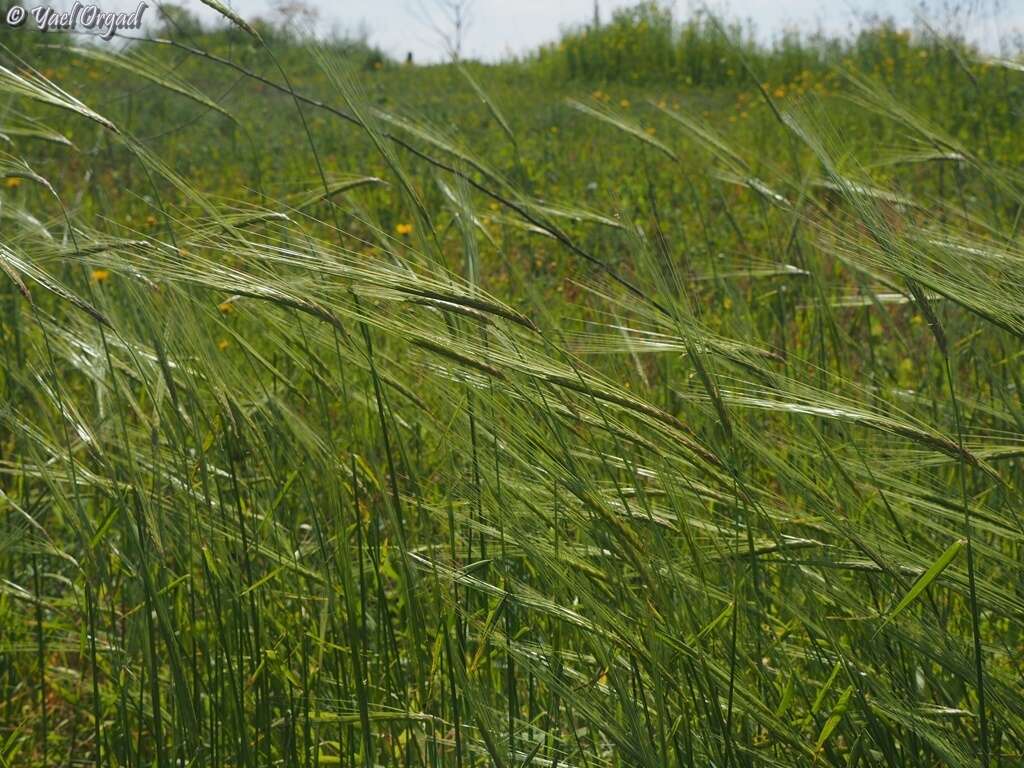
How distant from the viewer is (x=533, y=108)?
8.36 metres

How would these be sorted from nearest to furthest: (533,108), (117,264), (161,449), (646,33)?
(117,264)
(161,449)
(533,108)
(646,33)

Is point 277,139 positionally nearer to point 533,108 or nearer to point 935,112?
point 533,108

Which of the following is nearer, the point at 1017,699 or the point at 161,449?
the point at 1017,699

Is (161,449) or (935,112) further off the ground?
(935,112)

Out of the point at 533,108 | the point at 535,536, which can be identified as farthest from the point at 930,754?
the point at 533,108

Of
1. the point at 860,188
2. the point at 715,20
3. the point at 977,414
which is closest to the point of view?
the point at 860,188

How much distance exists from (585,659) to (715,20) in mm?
1054

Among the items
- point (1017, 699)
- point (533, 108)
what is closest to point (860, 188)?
point (1017, 699)

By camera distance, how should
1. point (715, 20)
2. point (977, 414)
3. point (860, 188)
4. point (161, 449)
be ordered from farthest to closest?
1. point (977, 414)
2. point (715, 20)
3. point (161, 449)
4. point (860, 188)

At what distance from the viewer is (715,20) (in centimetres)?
170

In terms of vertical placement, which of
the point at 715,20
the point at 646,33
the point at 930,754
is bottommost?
the point at 930,754

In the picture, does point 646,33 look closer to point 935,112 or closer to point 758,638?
point 935,112

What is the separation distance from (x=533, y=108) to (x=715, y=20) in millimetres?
6848

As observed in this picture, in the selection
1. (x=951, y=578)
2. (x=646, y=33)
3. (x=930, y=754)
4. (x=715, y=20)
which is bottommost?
(x=930, y=754)
